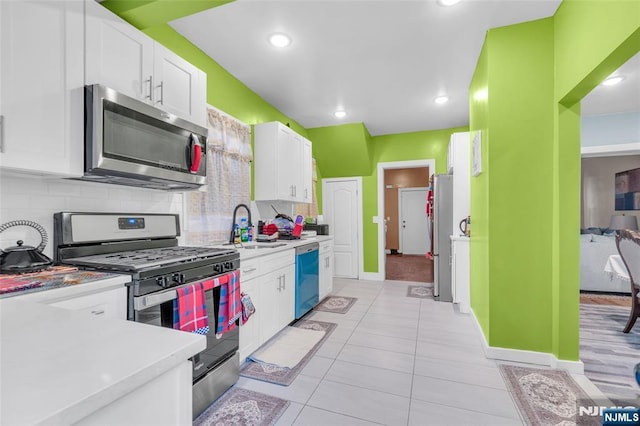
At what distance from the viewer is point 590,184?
6156 millimetres

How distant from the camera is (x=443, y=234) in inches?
161

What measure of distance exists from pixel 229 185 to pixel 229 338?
1547 mm

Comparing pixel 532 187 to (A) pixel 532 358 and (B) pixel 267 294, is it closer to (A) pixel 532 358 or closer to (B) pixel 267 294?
(A) pixel 532 358

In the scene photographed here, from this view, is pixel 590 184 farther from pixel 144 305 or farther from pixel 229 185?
pixel 144 305

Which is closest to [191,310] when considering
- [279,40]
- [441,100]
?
[279,40]

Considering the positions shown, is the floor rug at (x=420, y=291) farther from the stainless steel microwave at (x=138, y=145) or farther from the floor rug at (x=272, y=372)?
the stainless steel microwave at (x=138, y=145)

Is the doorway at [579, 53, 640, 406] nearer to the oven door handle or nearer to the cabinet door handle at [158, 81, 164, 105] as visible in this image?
the oven door handle

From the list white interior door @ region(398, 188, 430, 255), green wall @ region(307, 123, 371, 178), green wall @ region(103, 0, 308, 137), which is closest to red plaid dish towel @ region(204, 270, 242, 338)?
green wall @ region(103, 0, 308, 137)

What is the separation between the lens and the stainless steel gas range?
148 centimetres

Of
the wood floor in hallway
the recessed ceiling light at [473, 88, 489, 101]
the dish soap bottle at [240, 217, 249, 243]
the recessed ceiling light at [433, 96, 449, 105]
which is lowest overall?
the wood floor in hallway

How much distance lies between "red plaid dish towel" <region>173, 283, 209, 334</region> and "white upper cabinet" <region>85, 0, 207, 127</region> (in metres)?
1.21

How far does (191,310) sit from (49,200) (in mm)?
974

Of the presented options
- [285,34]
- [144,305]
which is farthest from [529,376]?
[285,34]

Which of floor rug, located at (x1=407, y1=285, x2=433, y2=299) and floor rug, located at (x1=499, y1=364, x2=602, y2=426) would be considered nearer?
floor rug, located at (x1=499, y1=364, x2=602, y2=426)
